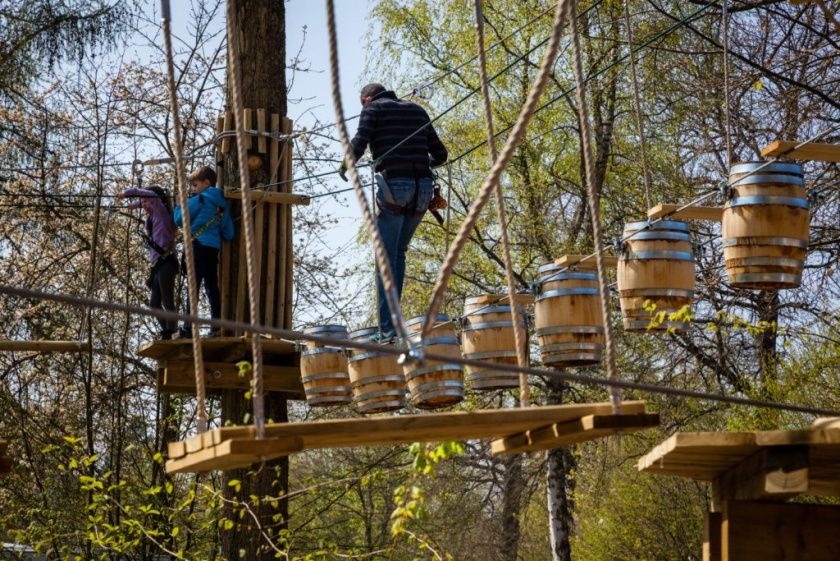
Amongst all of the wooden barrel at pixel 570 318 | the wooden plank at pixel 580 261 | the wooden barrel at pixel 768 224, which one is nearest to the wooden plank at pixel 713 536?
the wooden barrel at pixel 768 224

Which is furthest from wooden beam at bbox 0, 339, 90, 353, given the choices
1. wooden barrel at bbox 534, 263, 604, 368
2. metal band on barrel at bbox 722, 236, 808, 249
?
metal band on barrel at bbox 722, 236, 808, 249

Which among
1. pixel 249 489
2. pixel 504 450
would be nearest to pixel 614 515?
pixel 249 489

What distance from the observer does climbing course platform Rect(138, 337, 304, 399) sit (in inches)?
397

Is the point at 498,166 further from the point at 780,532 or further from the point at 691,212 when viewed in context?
the point at 691,212

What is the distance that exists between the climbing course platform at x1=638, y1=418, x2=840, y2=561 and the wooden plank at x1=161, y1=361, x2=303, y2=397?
6.34m

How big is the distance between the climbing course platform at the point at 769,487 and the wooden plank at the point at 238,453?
Result: 3.80ft

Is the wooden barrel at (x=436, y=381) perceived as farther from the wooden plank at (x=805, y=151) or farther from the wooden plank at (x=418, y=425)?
the wooden plank at (x=418, y=425)

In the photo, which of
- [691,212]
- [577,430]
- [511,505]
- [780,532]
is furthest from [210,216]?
[511,505]

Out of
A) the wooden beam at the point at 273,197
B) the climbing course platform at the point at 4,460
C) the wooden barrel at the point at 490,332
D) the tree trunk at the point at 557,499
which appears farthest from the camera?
the tree trunk at the point at 557,499

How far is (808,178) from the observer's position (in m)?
13.9

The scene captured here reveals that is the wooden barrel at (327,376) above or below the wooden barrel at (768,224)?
below

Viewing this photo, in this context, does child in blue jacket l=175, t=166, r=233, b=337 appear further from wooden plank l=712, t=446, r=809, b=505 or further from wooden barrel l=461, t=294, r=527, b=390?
wooden plank l=712, t=446, r=809, b=505

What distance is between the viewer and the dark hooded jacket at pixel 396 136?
8.77m

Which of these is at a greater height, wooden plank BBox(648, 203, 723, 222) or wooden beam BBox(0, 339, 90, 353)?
wooden plank BBox(648, 203, 723, 222)
